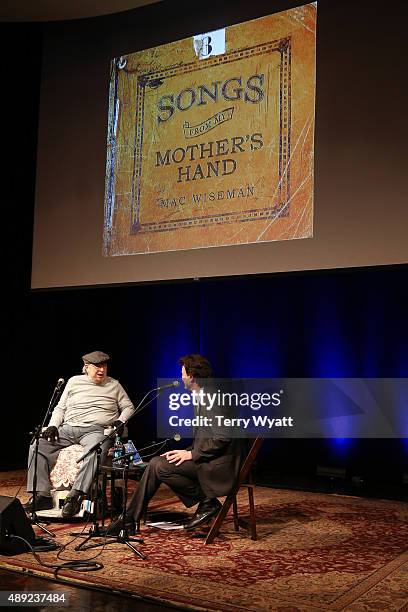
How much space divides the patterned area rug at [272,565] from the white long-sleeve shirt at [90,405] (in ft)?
2.65

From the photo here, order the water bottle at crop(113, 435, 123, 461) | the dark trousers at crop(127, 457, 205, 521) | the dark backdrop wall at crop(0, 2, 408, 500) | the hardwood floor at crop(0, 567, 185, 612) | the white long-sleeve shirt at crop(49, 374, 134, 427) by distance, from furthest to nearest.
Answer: the dark backdrop wall at crop(0, 2, 408, 500)
the white long-sleeve shirt at crop(49, 374, 134, 427)
the water bottle at crop(113, 435, 123, 461)
the dark trousers at crop(127, 457, 205, 521)
the hardwood floor at crop(0, 567, 185, 612)

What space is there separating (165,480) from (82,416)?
103 cm

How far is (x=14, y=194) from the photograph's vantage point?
7.11 meters

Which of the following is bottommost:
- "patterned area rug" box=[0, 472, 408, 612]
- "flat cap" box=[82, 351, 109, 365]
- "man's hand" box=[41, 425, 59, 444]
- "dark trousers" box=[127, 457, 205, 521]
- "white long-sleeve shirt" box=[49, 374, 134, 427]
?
"patterned area rug" box=[0, 472, 408, 612]

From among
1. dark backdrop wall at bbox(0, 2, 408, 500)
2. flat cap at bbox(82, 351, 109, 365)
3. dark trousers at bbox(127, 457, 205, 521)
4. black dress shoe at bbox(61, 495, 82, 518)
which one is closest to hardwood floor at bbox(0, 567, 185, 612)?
dark trousers at bbox(127, 457, 205, 521)

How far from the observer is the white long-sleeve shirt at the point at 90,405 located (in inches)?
201

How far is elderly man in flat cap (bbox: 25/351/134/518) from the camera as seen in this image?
483 cm

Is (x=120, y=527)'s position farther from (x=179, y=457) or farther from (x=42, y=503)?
(x=42, y=503)

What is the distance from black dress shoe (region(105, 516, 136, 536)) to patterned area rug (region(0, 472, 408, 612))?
0.10 meters

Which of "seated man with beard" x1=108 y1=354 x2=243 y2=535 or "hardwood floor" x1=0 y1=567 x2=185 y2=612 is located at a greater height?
"seated man with beard" x1=108 y1=354 x2=243 y2=535

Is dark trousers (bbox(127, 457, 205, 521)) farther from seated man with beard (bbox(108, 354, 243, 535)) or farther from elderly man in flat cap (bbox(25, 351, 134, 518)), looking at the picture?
elderly man in flat cap (bbox(25, 351, 134, 518))

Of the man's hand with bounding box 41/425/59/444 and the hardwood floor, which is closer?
the hardwood floor

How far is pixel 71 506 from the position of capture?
463 centimetres

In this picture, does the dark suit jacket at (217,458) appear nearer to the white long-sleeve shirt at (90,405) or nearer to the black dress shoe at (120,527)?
the black dress shoe at (120,527)
